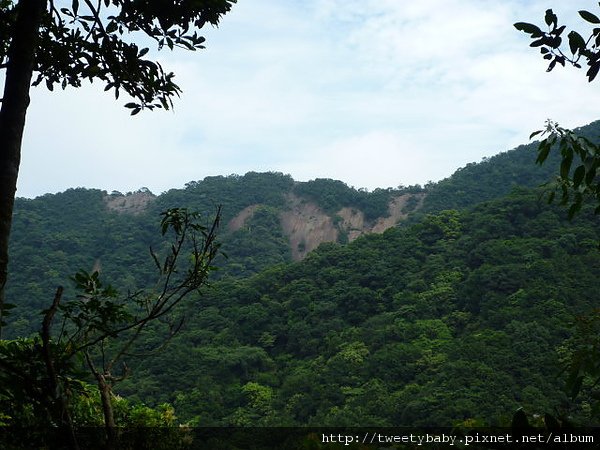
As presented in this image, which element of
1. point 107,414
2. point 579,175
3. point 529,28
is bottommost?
point 107,414

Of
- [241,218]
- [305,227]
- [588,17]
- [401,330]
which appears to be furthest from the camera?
[241,218]

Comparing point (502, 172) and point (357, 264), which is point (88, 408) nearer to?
point (357, 264)

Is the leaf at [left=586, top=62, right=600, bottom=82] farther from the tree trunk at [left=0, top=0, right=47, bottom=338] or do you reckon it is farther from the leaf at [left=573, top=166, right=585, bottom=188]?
the tree trunk at [left=0, top=0, right=47, bottom=338]

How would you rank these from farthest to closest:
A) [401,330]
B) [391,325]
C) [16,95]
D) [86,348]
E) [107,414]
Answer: [391,325] < [401,330] < [16,95] < [86,348] < [107,414]

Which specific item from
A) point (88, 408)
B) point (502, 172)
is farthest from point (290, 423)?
point (502, 172)

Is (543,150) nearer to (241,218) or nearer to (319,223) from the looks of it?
(319,223)

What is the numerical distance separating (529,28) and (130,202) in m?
63.1

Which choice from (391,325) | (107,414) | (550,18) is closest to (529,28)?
(550,18)

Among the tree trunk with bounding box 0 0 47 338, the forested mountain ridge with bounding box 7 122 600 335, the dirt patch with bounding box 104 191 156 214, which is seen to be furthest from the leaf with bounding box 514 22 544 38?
the dirt patch with bounding box 104 191 156 214

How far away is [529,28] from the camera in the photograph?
1.74 meters

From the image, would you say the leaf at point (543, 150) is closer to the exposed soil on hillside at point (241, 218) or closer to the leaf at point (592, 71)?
the leaf at point (592, 71)

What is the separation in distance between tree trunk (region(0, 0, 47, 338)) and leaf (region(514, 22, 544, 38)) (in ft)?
6.64

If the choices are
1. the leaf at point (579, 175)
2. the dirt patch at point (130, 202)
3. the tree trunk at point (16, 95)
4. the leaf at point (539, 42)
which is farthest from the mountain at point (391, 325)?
the dirt patch at point (130, 202)

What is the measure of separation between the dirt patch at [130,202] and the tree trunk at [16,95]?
191 feet
